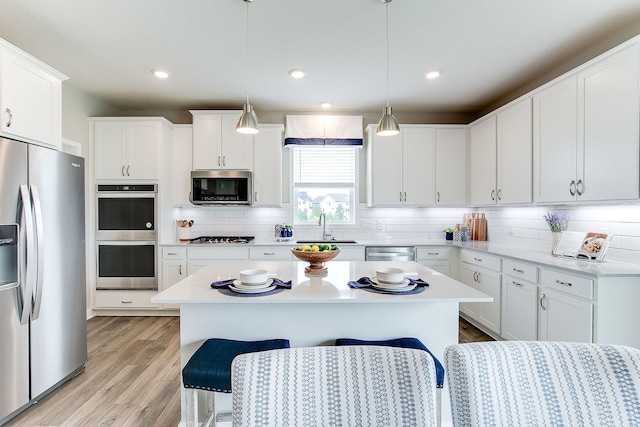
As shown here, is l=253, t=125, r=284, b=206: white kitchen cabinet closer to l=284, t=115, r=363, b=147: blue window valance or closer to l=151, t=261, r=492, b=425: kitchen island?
l=284, t=115, r=363, b=147: blue window valance

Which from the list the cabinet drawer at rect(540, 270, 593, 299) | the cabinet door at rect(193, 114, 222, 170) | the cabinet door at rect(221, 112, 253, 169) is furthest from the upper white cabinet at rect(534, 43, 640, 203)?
the cabinet door at rect(193, 114, 222, 170)

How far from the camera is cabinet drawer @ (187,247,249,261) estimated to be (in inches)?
148

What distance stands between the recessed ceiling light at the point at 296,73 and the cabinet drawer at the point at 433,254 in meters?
2.36

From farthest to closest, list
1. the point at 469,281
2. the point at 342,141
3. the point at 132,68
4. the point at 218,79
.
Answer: the point at 342,141
the point at 469,281
the point at 218,79
the point at 132,68

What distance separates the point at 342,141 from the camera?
4168mm

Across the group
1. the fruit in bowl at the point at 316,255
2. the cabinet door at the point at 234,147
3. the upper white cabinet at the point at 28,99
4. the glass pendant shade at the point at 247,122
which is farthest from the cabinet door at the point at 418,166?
the upper white cabinet at the point at 28,99

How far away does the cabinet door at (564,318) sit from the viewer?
81.7 inches

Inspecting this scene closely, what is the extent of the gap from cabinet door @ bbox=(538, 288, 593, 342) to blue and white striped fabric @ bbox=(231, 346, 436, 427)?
1.99 m

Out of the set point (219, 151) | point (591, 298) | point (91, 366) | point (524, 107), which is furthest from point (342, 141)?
point (91, 366)

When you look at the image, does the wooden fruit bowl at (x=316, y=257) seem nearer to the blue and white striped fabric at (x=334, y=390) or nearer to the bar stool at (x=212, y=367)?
the bar stool at (x=212, y=367)

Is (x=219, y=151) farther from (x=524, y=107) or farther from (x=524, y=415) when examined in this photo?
(x=524, y=415)

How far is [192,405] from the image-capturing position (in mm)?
1460

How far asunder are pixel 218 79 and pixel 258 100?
2.31 ft

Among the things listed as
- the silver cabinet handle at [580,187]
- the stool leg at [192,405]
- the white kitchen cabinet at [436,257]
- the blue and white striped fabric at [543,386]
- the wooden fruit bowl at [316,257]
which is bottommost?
the stool leg at [192,405]
